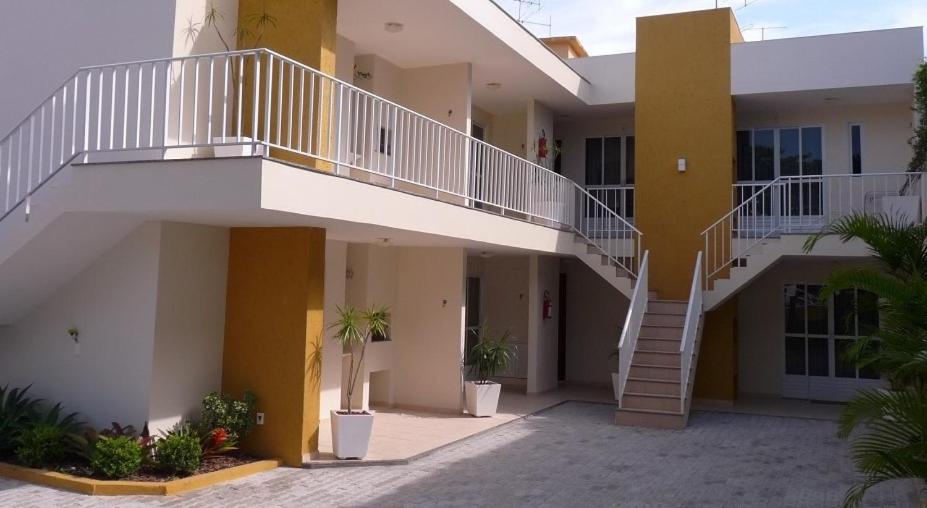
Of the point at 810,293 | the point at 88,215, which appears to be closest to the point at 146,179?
the point at 88,215

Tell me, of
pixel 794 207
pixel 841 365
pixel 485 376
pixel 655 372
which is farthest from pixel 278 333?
pixel 841 365

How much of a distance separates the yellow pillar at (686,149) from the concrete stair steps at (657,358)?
8.01 ft

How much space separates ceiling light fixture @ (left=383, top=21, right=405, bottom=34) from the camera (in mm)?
10977

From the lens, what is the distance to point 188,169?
7.28 metres

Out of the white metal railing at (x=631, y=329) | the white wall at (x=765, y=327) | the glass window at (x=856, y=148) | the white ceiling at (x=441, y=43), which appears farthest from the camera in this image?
the white wall at (x=765, y=327)

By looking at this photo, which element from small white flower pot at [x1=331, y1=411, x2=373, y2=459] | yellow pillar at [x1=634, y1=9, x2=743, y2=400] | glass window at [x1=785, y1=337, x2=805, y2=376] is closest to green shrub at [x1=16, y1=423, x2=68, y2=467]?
small white flower pot at [x1=331, y1=411, x2=373, y2=459]

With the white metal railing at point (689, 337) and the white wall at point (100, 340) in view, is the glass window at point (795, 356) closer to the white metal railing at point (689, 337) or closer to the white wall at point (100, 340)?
the white metal railing at point (689, 337)

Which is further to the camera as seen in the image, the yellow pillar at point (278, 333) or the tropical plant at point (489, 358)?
the tropical plant at point (489, 358)

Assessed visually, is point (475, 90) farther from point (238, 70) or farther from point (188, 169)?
point (188, 169)

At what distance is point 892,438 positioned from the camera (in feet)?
19.5

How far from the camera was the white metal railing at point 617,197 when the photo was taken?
1681 centimetres

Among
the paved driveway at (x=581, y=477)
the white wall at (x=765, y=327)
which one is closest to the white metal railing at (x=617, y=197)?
the white wall at (x=765, y=327)

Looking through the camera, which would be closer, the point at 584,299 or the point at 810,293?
the point at 810,293

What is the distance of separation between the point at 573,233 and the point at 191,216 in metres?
8.63
